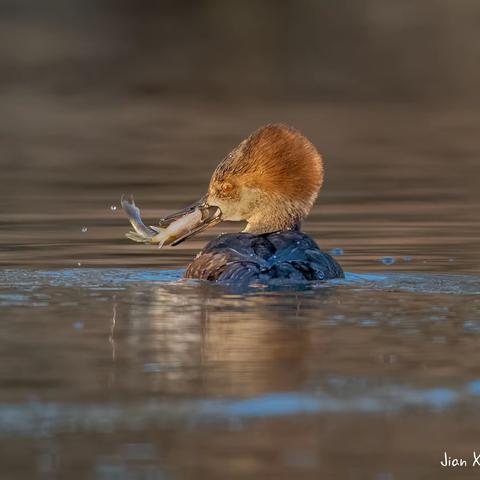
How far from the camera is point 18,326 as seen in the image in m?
8.54

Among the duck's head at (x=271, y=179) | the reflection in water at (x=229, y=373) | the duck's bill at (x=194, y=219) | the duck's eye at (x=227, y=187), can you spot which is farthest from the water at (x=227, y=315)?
the duck's eye at (x=227, y=187)

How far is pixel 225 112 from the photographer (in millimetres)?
25047

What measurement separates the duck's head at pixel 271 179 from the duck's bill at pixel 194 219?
162 millimetres

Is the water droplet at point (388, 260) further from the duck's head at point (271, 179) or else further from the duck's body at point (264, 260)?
the duck's body at point (264, 260)

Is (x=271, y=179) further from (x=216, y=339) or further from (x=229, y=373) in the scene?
(x=229, y=373)

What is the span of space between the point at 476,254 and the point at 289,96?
614 inches

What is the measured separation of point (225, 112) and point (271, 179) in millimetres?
14291

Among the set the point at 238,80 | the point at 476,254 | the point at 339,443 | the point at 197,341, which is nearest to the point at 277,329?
the point at 197,341

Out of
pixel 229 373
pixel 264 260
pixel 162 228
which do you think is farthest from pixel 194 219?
pixel 229 373

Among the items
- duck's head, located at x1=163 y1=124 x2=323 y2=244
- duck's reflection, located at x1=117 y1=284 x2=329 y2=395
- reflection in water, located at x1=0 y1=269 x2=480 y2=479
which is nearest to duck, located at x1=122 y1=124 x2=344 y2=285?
duck's head, located at x1=163 y1=124 x2=323 y2=244

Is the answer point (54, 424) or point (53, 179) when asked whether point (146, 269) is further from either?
point (53, 179)

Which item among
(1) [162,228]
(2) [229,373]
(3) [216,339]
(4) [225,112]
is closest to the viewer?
(2) [229,373]

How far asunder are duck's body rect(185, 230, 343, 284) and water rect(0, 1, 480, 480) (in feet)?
0.27

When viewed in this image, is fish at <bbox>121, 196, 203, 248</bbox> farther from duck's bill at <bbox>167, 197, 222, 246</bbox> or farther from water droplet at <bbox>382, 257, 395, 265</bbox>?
water droplet at <bbox>382, 257, 395, 265</bbox>
